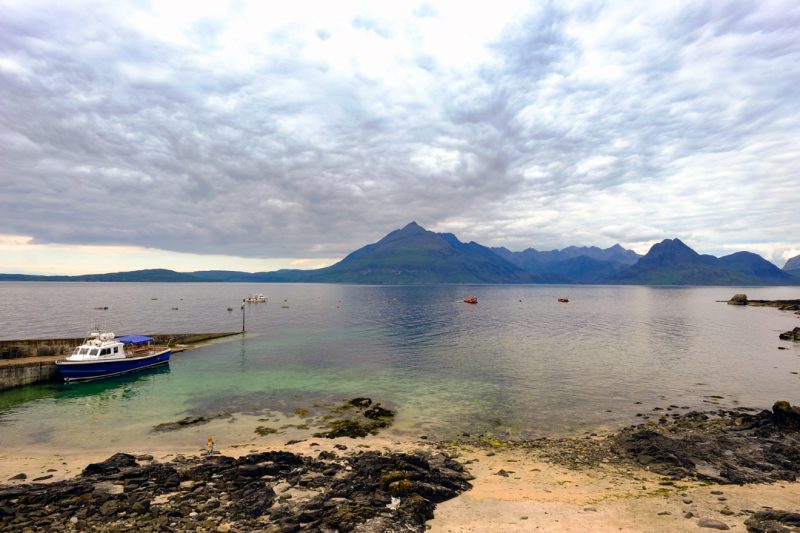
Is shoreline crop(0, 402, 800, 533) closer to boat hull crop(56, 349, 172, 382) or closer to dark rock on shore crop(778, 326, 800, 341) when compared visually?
boat hull crop(56, 349, 172, 382)

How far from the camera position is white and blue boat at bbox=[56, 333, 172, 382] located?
5466 centimetres

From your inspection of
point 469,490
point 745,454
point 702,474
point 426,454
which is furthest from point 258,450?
point 745,454

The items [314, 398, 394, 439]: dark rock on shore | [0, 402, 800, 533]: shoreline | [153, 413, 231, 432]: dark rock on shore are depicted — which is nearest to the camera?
[0, 402, 800, 533]: shoreline

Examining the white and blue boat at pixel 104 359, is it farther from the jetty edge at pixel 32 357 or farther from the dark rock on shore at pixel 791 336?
the dark rock on shore at pixel 791 336

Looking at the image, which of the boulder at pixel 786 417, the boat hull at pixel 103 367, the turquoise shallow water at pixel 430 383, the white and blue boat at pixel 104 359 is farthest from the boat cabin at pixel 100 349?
the boulder at pixel 786 417

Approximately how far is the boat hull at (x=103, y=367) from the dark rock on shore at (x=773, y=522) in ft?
230

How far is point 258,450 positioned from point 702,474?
103 ft

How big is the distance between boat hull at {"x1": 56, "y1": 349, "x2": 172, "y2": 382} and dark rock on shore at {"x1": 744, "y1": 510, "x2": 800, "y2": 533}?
2756 inches

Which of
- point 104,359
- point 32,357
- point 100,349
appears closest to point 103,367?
point 104,359

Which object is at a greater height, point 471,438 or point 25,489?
point 25,489

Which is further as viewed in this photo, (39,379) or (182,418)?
(39,379)

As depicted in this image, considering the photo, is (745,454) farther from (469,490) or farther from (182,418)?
(182,418)

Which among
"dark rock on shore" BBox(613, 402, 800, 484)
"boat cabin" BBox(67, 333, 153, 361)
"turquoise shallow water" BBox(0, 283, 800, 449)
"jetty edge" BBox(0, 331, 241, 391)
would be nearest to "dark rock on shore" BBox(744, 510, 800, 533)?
"dark rock on shore" BBox(613, 402, 800, 484)

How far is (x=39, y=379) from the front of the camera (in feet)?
177
